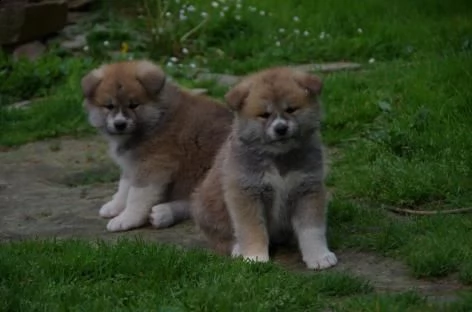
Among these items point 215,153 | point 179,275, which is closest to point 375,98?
point 215,153

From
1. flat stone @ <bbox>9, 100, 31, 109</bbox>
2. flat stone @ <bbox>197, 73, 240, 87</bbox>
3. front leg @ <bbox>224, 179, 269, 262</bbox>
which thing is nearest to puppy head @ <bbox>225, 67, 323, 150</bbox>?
front leg @ <bbox>224, 179, 269, 262</bbox>

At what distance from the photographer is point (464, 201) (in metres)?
7.67

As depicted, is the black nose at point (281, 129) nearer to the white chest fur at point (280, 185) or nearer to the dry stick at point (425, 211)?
the white chest fur at point (280, 185)

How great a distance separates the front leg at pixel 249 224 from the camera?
676 centimetres

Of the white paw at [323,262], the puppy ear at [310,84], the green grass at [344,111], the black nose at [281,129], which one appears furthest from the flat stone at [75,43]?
the white paw at [323,262]

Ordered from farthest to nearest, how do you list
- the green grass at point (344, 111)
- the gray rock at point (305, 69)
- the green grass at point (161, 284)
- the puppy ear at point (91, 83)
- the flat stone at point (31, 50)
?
the flat stone at point (31, 50), the gray rock at point (305, 69), the puppy ear at point (91, 83), the green grass at point (344, 111), the green grass at point (161, 284)

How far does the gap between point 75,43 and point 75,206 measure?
5.51 m

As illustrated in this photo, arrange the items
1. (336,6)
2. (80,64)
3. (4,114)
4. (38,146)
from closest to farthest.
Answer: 1. (38,146)
2. (4,114)
3. (80,64)
4. (336,6)

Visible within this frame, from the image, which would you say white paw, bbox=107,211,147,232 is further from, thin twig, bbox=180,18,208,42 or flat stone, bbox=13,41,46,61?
thin twig, bbox=180,18,208,42

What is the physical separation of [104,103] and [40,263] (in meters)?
2.02

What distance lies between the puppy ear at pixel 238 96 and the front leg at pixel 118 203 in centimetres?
165

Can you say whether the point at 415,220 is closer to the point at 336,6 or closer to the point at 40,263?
the point at 40,263

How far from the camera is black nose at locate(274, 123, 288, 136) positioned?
265 inches

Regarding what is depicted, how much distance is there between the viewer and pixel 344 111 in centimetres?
1013
